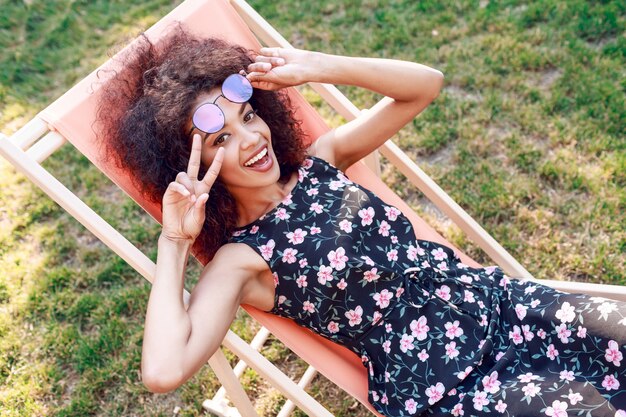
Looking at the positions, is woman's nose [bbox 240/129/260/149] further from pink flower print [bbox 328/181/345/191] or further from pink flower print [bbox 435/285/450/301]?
pink flower print [bbox 435/285/450/301]

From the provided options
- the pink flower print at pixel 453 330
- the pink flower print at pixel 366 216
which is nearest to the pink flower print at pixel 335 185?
the pink flower print at pixel 366 216

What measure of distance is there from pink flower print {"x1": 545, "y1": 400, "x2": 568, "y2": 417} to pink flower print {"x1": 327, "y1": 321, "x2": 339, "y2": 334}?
70cm

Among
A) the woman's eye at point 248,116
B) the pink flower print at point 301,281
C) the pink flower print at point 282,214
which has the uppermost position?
the woman's eye at point 248,116

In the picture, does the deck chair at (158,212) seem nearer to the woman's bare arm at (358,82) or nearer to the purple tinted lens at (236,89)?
the woman's bare arm at (358,82)

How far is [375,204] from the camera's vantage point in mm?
2262

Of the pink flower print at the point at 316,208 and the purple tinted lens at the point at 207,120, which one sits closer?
the purple tinted lens at the point at 207,120

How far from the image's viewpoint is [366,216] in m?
2.21

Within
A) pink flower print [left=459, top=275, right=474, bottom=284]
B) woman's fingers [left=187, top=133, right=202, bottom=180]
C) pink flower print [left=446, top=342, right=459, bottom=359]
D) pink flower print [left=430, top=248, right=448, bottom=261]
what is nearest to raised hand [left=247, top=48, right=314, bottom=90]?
woman's fingers [left=187, top=133, right=202, bottom=180]

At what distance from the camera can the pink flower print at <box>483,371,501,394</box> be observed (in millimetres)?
1947

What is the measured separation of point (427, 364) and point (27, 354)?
199 centimetres

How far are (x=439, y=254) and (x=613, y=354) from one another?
0.69 metres

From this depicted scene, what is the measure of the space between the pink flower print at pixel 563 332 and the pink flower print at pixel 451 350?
1.06 feet

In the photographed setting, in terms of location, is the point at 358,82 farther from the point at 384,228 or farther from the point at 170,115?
the point at 170,115

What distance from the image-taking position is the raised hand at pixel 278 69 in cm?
221
